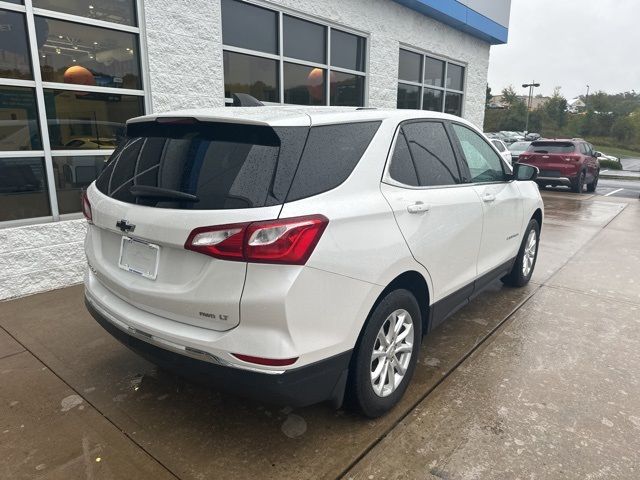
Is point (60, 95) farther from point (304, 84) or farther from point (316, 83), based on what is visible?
point (316, 83)

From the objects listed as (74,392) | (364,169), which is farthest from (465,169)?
(74,392)

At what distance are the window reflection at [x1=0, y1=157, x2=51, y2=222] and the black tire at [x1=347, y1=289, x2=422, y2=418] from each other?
12.8ft

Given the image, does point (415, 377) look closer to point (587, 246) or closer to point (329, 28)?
point (587, 246)

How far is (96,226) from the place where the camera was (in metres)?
2.79

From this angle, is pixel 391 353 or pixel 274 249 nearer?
pixel 274 249

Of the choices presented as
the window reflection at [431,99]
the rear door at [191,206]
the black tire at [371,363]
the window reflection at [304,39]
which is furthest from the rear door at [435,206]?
the window reflection at [431,99]

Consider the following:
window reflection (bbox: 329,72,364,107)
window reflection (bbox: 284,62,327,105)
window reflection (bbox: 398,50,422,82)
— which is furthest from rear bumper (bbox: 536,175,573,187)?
window reflection (bbox: 284,62,327,105)

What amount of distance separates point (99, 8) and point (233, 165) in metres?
3.98

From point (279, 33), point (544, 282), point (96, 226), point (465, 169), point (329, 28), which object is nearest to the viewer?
point (96, 226)

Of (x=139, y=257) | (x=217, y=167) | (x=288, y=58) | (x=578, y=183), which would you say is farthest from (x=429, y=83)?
→ (x=139, y=257)

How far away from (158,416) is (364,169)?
1.84m

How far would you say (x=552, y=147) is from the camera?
14.5 meters

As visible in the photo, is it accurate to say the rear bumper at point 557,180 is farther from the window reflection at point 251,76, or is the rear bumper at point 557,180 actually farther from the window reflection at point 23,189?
the window reflection at point 23,189

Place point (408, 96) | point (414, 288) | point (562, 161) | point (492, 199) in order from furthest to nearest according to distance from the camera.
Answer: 1. point (562, 161)
2. point (408, 96)
3. point (492, 199)
4. point (414, 288)
